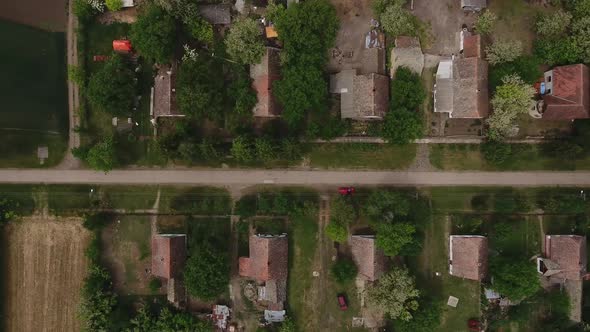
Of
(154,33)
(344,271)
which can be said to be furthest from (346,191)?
(154,33)

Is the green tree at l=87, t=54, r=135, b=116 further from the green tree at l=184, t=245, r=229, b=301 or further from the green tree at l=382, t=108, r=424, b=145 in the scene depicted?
the green tree at l=382, t=108, r=424, b=145

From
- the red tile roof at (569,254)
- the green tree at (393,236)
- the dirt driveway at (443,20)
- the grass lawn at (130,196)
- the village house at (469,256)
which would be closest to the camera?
the green tree at (393,236)

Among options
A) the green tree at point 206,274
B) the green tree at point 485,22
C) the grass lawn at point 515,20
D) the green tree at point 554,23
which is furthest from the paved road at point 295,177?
the green tree at point 485,22

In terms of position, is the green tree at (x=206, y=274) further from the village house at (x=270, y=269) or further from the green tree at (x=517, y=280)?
the green tree at (x=517, y=280)

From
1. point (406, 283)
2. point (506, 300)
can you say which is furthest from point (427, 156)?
point (506, 300)

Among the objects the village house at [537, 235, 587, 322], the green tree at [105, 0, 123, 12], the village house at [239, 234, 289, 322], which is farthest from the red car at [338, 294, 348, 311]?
the green tree at [105, 0, 123, 12]

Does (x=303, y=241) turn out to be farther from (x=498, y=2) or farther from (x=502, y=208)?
(x=498, y=2)
